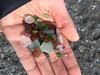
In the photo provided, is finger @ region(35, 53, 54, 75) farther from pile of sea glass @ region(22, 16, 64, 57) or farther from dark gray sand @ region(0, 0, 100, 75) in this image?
dark gray sand @ region(0, 0, 100, 75)

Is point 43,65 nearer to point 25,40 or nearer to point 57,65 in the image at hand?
point 57,65

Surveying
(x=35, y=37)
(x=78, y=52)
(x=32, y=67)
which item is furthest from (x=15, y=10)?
Result: (x=78, y=52)

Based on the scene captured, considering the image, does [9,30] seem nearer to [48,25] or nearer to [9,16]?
[9,16]

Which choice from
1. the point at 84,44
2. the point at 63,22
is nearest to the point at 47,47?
the point at 63,22

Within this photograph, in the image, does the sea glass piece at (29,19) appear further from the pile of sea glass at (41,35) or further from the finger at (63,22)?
the finger at (63,22)

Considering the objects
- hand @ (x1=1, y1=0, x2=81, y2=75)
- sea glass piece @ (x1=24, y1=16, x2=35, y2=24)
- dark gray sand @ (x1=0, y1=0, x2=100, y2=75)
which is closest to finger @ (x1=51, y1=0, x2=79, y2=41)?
hand @ (x1=1, y1=0, x2=81, y2=75)
